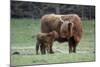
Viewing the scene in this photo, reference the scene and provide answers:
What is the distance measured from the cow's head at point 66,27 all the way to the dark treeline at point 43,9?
10cm

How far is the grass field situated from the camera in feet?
9.20

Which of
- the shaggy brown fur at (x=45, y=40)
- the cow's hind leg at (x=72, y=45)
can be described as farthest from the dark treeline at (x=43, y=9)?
the cow's hind leg at (x=72, y=45)

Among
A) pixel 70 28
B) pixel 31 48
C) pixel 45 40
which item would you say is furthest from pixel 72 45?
pixel 31 48

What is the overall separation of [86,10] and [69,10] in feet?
1.02

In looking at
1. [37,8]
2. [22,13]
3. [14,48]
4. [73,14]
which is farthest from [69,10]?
[14,48]

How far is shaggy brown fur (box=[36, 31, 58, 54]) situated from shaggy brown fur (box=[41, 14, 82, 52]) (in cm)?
6

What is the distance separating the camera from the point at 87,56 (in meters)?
3.25

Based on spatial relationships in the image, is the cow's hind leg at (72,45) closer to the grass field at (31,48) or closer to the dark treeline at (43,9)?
the grass field at (31,48)

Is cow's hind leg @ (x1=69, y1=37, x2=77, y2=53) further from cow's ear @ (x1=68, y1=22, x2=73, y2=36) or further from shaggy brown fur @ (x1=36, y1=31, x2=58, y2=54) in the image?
shaggy brown fur @ (x1=36, y1=31, x2=58, y2=54)

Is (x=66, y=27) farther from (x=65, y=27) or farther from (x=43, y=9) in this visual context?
(x=43, y=9)

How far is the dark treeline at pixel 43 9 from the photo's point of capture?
281 centimetres

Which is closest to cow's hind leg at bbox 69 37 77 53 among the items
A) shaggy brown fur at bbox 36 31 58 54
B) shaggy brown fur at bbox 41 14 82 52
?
shaggy brown fur at bbox 41 14 82 52

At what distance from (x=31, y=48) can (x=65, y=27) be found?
23.4 inches
